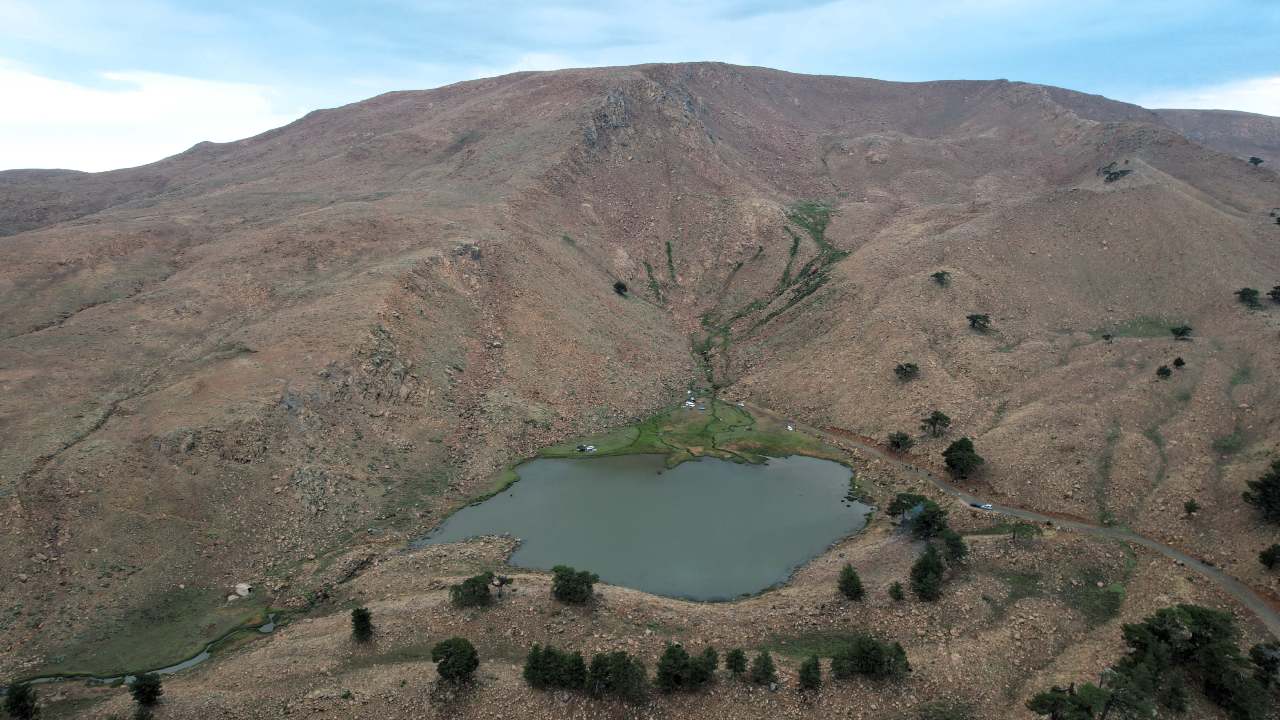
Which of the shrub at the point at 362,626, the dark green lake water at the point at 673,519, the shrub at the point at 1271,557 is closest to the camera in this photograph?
the shrub at the point at 362,626

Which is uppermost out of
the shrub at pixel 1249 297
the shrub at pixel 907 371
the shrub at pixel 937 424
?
the shrub at pixel 1249 297

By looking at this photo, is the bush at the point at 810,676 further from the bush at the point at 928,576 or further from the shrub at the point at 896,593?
the bush at the point at 928,576

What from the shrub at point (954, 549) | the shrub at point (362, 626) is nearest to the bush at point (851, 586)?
the shrub at point (954, 549)

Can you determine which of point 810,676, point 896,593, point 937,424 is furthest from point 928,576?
point 937,424

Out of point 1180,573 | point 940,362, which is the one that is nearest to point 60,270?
point 940,362

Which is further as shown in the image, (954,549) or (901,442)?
(901,442)

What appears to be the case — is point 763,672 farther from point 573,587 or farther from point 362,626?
point 362,626
